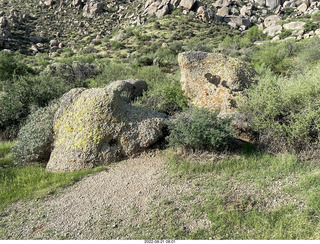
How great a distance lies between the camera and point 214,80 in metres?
7.43

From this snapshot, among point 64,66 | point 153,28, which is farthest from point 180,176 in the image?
point 153,28

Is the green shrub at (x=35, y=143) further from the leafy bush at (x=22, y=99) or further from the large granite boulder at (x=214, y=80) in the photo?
the large granite boulder at (x=214, y=80)

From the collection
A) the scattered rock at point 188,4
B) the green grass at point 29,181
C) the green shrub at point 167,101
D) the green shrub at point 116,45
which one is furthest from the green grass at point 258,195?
the scattered rock at point 188,4

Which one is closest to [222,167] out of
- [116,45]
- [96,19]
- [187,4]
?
[116,45]

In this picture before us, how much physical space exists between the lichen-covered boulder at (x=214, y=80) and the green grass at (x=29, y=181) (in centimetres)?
448

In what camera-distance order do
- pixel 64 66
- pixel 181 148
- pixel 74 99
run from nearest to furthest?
1. pixel 181 148
2. pixel 74 99
3. pixel 64 66

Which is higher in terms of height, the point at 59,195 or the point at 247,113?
the point at 247,113

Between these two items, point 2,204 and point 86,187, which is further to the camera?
point 86,187

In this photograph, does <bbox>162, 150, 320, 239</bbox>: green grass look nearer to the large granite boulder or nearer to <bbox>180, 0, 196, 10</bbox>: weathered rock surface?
the large granite boulder

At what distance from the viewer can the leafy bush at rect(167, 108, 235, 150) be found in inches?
183

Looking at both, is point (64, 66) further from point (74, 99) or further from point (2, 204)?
point (2, 204)

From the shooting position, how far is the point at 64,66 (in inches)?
699

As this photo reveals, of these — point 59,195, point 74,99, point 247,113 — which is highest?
point 74,99

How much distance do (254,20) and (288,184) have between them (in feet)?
278
